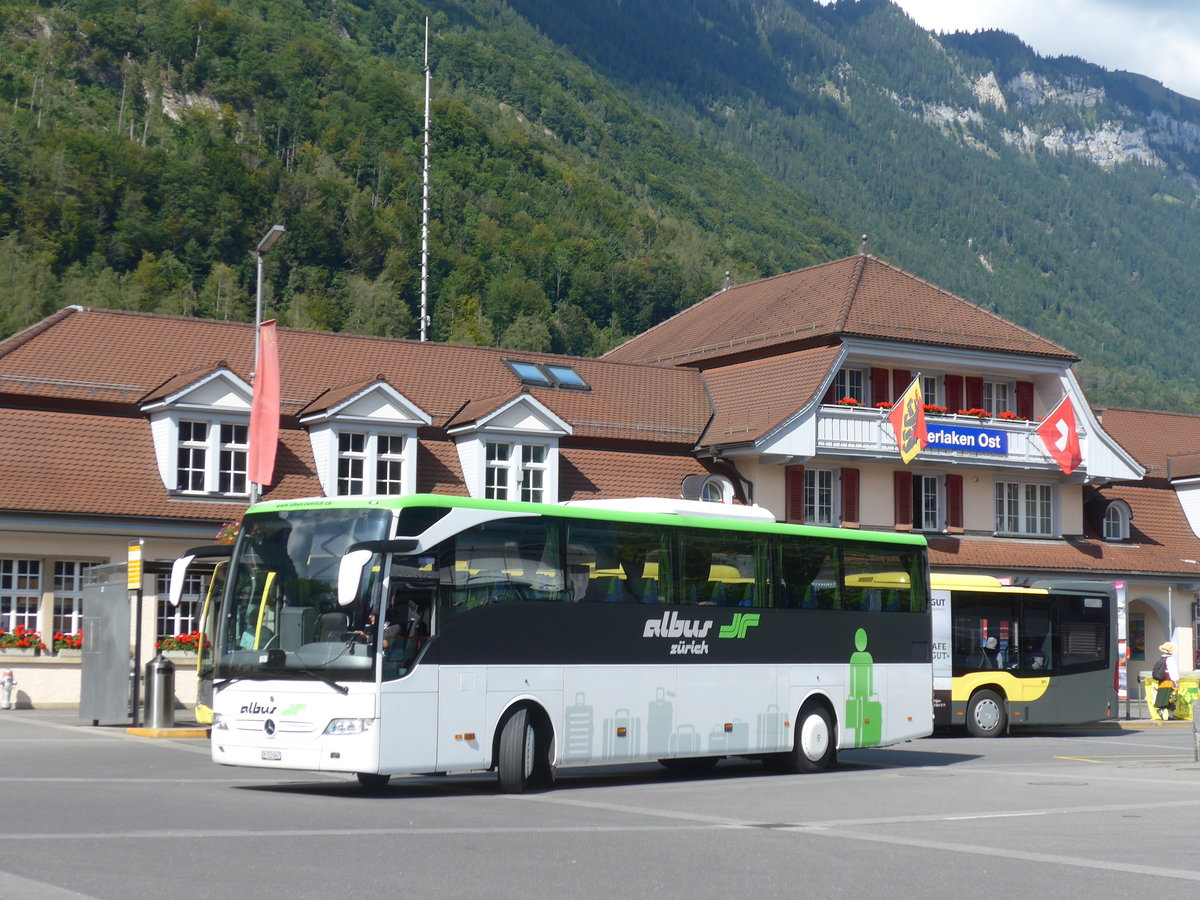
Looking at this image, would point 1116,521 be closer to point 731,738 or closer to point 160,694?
point 160,694

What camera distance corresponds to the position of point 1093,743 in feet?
99.5

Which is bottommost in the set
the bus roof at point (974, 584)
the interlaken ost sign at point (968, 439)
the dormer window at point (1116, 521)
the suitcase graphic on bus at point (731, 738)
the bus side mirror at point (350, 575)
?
the suitcase graphic on bus at point (731, 738)

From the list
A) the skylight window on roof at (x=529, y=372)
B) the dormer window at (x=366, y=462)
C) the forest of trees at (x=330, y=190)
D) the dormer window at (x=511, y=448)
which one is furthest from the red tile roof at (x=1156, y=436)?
the forest of trees at (x=330, y=190)

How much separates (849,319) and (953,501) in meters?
5.94

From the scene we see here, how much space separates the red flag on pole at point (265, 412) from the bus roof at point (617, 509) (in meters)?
8.61

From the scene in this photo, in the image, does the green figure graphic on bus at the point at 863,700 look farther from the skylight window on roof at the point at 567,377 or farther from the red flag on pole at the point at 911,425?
the skylight window on roof at the point at 567,377

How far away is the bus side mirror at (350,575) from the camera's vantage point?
15242mm

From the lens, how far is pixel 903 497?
44062 millimetres

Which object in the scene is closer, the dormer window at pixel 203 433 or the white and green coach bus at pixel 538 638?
the white and green coach bus at pixel 538 638

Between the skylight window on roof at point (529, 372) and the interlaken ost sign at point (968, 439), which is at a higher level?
the skylight window on roof at point (529, 372)

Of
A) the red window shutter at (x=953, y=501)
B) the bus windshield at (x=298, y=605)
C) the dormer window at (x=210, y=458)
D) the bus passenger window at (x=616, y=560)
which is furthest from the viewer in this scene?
the red window shutter at (x=953, y=501)

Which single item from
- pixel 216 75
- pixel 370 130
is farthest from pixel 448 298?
pixel 216 75

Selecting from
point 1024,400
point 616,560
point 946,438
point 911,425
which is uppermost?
point 1024,400

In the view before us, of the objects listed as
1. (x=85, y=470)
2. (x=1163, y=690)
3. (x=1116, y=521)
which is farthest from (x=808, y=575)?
(x=1116, y=521)
